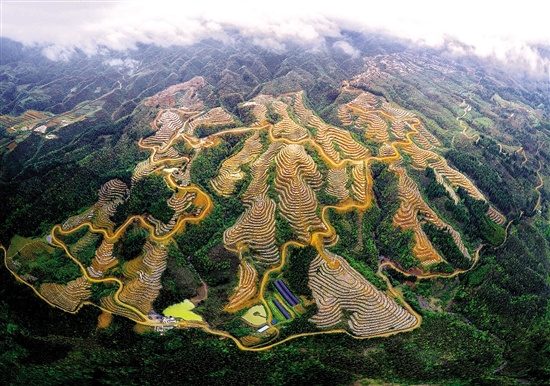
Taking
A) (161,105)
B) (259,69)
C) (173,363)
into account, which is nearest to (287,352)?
(173,363)

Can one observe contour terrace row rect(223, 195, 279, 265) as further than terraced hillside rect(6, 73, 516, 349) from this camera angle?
Yes

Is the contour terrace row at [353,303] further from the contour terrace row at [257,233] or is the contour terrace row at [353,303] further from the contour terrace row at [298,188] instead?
the contour terrace row at [298,188]

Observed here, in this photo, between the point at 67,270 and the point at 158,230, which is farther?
the point at 158,230

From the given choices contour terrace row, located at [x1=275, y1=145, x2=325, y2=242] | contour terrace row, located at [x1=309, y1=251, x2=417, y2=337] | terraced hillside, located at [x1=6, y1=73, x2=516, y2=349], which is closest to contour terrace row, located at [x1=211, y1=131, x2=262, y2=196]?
terraced hillside, located at [x1=6, y1=73, x2=516, y2=349]

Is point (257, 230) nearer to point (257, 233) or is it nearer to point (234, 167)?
point (257, 233)

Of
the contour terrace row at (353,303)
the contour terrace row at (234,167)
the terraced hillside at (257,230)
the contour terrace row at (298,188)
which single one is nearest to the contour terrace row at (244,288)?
the terraced hillside at (257,230)

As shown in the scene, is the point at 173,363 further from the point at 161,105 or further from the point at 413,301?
the point at 161,105

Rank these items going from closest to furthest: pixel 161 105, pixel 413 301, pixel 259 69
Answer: pixel 413 301 → pixel 161 105 → pixel 259 69

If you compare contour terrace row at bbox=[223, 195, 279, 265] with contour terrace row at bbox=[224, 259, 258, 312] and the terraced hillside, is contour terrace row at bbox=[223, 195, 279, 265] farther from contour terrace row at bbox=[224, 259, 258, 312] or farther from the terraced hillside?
contour terrace row at bbox=[224, 259, 258, 312]
